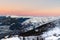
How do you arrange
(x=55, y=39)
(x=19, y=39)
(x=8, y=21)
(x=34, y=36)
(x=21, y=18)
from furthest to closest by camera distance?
(x=21, y=18) → (x=8, y=21) → (x=34, y=36) → (x=19, y=39) → (x=55, y=39)

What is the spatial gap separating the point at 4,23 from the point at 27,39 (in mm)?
17042

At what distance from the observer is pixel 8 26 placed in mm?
43844

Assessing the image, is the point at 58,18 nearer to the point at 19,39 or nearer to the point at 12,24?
the point at 12,24

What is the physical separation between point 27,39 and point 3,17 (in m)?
19.9

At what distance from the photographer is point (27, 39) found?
1149 inches

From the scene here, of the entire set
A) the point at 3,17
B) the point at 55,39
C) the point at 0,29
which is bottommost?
the point at 55,39

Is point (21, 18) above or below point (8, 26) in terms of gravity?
above

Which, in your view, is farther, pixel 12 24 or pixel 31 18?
pixel 31 18

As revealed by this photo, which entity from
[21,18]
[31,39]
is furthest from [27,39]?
[21,18]

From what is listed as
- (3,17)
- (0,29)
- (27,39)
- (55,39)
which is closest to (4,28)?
(0,29)

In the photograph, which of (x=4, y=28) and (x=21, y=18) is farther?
(x=21, y=18)

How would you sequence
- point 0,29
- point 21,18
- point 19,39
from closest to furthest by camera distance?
point 19,39 < point 0,29 < point 21,18

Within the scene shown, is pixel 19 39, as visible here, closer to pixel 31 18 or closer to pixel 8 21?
pixel 8 21

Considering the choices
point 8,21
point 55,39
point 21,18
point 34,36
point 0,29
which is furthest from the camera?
point 21,18
